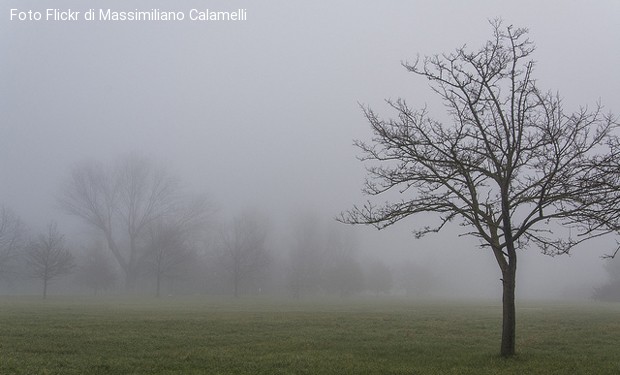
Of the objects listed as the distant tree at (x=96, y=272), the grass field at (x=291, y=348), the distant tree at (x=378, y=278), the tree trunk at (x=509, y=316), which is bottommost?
the distant tree at (x=378, y=278)

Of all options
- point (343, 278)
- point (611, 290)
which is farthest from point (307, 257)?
point (611, 290)

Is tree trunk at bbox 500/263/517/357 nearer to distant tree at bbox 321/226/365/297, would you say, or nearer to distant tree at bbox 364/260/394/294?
distant tree at bbox 321/226/365/297

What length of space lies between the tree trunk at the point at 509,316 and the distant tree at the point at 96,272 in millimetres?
72957

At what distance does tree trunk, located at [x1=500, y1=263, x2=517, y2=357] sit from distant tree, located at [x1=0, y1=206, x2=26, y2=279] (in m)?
71.9

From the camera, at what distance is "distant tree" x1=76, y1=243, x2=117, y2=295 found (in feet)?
249

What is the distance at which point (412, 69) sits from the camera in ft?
53.2

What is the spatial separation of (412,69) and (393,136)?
7.84 ft

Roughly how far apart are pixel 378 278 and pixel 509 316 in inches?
3637

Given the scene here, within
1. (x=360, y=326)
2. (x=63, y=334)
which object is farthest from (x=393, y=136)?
(x=63, y=334)

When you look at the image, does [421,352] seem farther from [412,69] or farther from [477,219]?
[412,69]

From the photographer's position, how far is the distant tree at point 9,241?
231ft

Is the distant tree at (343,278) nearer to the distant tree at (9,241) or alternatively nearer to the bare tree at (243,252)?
the bare tree at (243,252)

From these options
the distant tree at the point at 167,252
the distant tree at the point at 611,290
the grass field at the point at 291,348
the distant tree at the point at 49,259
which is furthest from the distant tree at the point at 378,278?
the grass field at the point at 291,348

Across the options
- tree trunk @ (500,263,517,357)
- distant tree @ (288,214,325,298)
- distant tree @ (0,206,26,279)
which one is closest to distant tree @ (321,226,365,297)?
distant tree @ (288,214,325,298)
